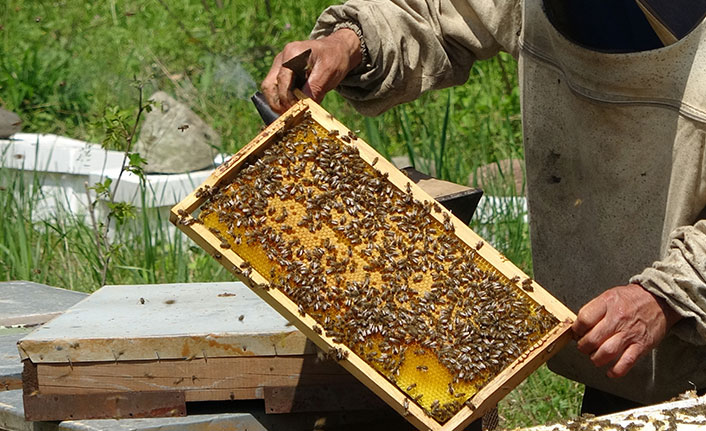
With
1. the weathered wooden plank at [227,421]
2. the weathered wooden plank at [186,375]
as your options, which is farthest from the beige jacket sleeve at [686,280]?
the weathered wooden plank at [186,375]

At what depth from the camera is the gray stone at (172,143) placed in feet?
21.0

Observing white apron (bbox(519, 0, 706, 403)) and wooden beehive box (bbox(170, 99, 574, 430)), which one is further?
white apron (bbox(519, 0, 706, 403))

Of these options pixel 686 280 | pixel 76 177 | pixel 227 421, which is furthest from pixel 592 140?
pixel 76 177

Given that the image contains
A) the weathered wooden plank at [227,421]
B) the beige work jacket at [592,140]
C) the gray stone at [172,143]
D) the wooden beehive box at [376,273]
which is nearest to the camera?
the wooden beehive box at [376,273]

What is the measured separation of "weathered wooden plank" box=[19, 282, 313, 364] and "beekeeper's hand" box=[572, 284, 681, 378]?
2.48 feet

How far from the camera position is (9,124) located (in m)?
6.63

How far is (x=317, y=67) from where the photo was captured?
2.96 m

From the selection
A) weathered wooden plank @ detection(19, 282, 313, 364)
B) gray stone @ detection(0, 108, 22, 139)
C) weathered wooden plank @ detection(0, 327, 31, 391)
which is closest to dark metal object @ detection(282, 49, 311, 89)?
weathered wooden plank @ detection(19, 282, 313, 364)

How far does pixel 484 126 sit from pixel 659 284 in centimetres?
429

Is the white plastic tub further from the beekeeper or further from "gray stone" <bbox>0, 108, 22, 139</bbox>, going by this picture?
the beekeeper

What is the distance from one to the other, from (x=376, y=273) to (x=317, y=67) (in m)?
0.80

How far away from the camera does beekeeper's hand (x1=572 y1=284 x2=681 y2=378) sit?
7.97 ft

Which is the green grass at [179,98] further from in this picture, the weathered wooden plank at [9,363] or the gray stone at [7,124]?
the weathered wooden plank at [9,363]

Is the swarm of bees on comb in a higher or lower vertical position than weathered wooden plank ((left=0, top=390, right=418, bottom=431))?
higher
